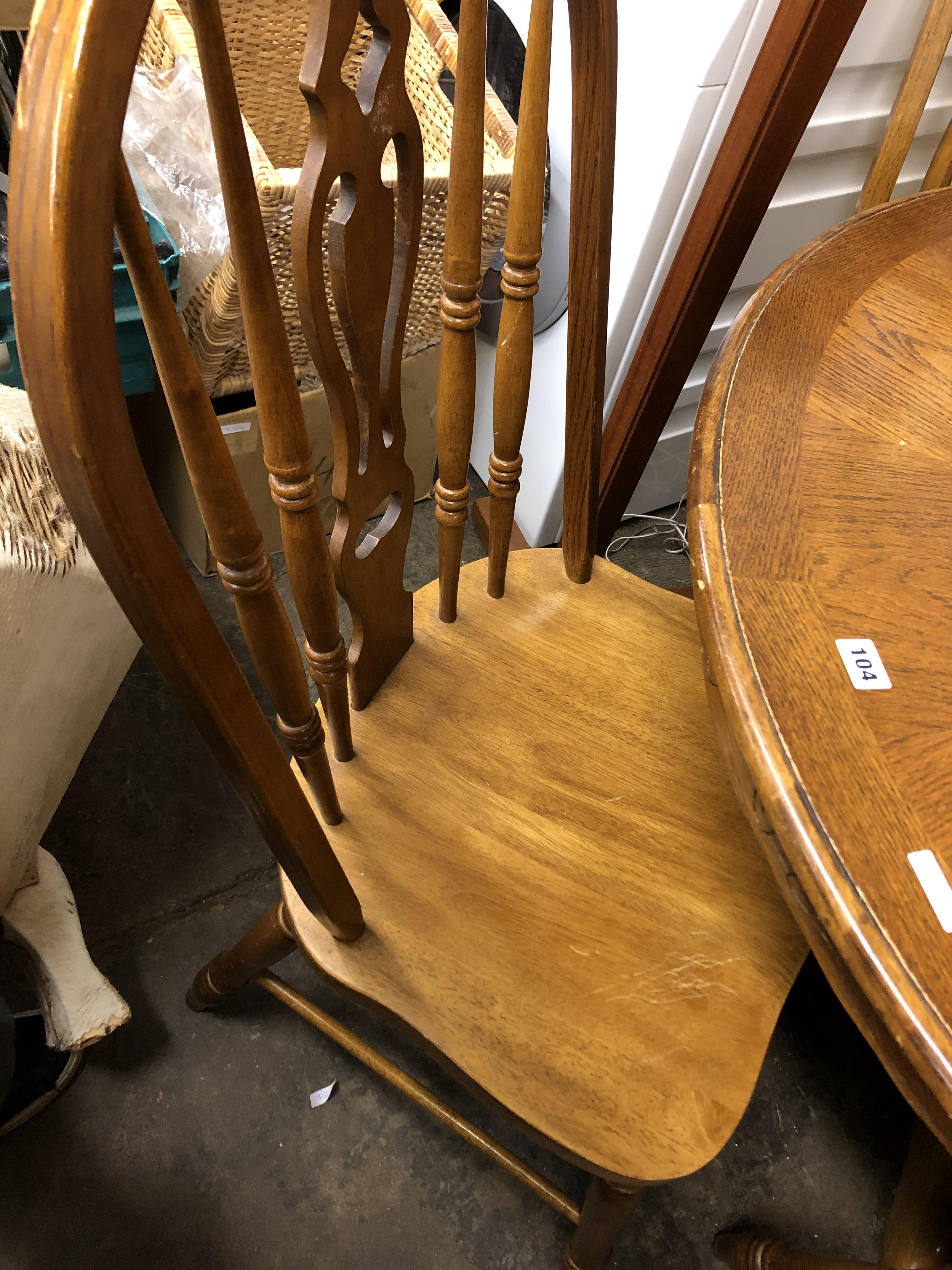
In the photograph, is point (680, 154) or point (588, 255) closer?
point (588, 255)

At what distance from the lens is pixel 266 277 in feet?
1.16

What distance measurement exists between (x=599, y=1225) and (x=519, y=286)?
2.48ft

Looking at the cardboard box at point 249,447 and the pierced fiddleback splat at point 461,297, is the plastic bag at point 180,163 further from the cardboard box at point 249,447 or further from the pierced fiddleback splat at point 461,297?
the pierced fiddleback splat at point 461,297

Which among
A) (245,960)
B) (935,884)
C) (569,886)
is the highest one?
(935,884)

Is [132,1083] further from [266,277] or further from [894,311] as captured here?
[894,311]

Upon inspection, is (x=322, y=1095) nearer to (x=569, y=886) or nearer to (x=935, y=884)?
(x=569, y=886)

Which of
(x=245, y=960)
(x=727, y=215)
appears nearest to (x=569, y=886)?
(x=245, y=960)

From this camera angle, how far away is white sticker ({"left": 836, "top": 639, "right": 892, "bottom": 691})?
400 mm

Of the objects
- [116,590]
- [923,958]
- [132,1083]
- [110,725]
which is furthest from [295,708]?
[110,725]

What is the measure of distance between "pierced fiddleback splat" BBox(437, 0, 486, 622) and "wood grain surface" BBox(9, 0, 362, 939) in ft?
0.96

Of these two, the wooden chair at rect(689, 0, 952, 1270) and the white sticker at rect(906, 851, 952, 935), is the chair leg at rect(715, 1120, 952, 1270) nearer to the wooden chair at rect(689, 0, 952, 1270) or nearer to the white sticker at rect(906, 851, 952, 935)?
the wooden chair at rect(689, 0, 952, 1270)

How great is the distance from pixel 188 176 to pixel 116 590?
912 millimetres

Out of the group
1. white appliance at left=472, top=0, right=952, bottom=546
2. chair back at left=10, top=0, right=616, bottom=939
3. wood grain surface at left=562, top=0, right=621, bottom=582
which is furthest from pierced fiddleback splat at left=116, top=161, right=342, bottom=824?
white appliance at left=472, top=0, right=952, bottom=546

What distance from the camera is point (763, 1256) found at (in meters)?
0.77
